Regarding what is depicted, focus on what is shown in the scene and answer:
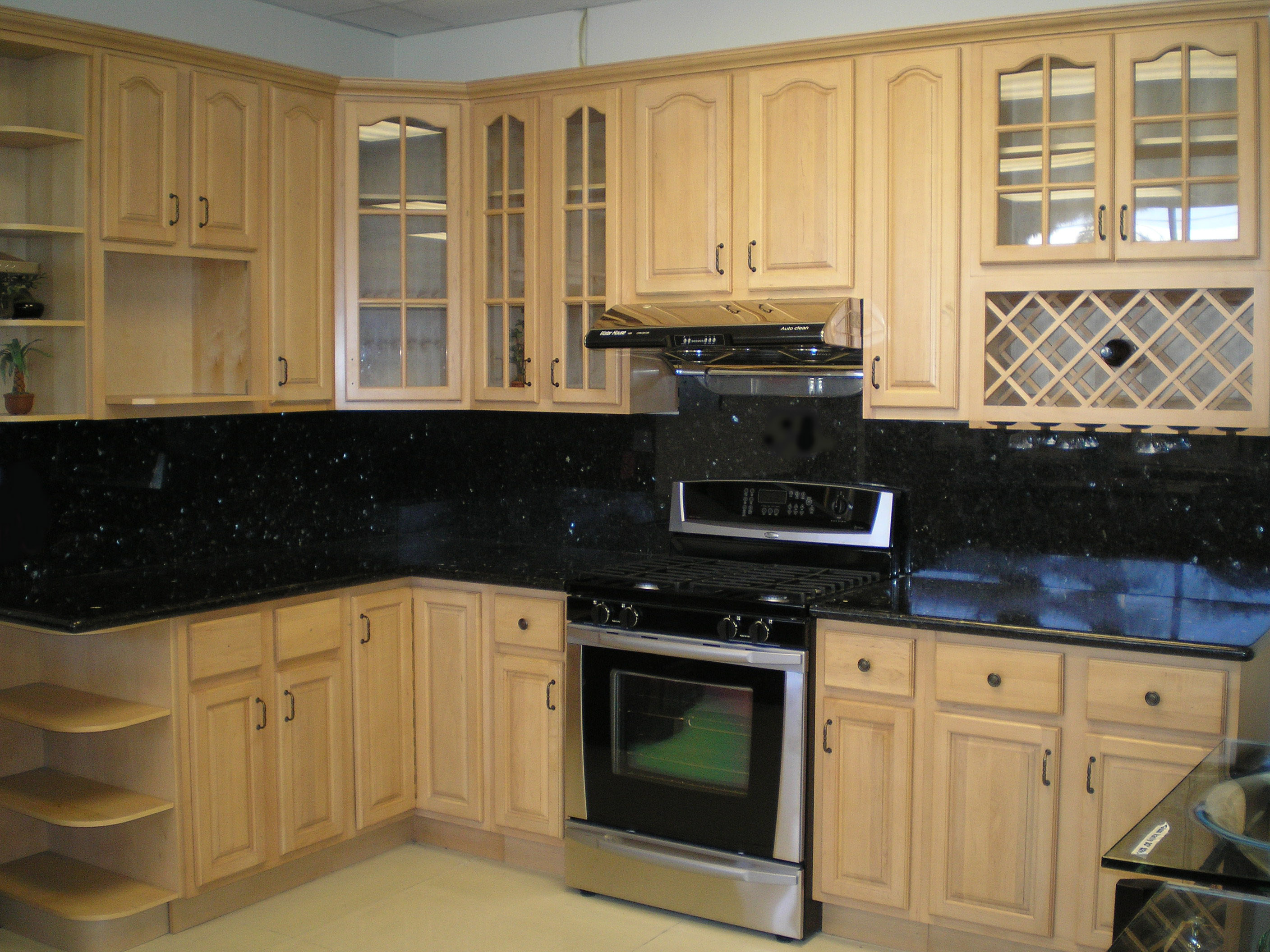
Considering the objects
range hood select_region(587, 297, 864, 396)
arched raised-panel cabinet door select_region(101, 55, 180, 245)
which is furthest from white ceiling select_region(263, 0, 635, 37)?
range hood select_region(587, 297, 864, 396)

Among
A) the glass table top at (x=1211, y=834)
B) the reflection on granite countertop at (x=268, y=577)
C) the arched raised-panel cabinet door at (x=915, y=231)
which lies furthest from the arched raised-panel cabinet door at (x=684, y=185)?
the glass table top at (x=1211, y=834)

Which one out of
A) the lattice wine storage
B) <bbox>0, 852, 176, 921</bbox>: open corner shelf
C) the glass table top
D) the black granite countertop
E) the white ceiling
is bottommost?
<bbox>0, 852, 176, 921</bbox>: open corner shelf

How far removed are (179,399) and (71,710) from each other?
34.9 inches

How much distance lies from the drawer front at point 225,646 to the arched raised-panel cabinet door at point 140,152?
3.58ft

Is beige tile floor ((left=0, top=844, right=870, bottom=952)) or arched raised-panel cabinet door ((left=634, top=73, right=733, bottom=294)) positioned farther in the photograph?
arched raised-panel cabinet door ((left=634, top=73, right=733, bottom=294))

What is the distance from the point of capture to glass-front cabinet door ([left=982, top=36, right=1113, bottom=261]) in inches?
117

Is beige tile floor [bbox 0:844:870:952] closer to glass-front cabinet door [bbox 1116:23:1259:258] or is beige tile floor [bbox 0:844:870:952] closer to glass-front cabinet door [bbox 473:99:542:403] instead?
glass-front cabinet door [bbox 473:99:542:403]

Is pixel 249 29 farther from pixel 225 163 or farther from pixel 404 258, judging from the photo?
pixel 404 258

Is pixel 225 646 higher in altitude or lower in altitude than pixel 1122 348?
lower

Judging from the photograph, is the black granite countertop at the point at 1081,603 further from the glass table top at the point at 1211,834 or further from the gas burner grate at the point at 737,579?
the glass table top at the point at 1211,834

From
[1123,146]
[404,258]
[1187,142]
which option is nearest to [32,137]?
[404,258]

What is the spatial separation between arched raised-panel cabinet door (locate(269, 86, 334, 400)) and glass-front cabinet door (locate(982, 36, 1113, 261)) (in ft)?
6.66

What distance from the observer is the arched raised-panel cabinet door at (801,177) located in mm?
3283

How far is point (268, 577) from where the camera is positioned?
3480 millimetres
